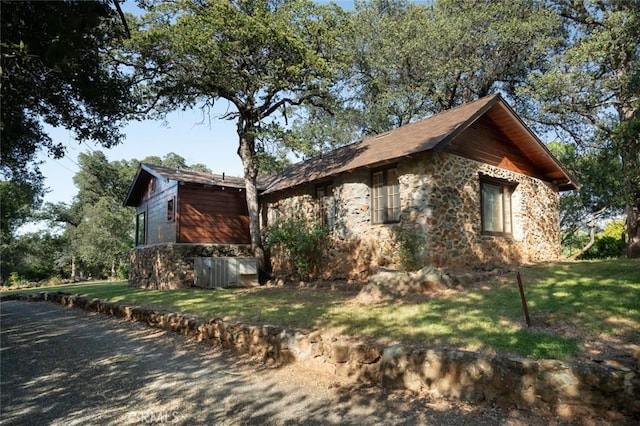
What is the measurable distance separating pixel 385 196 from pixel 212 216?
806 cm

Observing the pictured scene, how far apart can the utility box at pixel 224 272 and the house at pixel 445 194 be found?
1350mm

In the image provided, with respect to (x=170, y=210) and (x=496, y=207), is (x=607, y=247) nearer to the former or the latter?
(x=496, y=207)

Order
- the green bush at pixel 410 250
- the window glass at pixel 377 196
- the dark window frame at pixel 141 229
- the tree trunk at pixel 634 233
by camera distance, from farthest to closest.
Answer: the dark window frame at pixel 141 229 → the tree trunk at pixel 634 233 → the window glass at pixel 377 196 → the green bush at pixel 410 250

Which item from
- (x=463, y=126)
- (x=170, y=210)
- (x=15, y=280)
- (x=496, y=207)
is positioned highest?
(x=463, y=126)

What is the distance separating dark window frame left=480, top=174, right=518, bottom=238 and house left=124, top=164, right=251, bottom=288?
957 cm

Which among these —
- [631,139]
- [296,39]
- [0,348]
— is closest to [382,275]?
[631,139]

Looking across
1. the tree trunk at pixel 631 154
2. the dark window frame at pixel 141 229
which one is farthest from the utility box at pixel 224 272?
the tree trunk at pixel 631 154

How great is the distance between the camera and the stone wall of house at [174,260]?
50.4 ft

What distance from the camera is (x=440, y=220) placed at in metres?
10.8

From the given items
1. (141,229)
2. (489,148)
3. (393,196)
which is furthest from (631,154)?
(141,229)

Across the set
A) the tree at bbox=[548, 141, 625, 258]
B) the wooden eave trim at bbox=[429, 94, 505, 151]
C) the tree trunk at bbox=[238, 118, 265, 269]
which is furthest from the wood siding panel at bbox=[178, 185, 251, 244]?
the tree at bbox=[548, 141, 625, 258]

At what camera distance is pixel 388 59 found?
20891 mm

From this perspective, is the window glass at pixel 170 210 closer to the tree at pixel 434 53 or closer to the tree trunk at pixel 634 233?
the tree at pixel 434 53

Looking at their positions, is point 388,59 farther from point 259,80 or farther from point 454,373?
point 454,373
